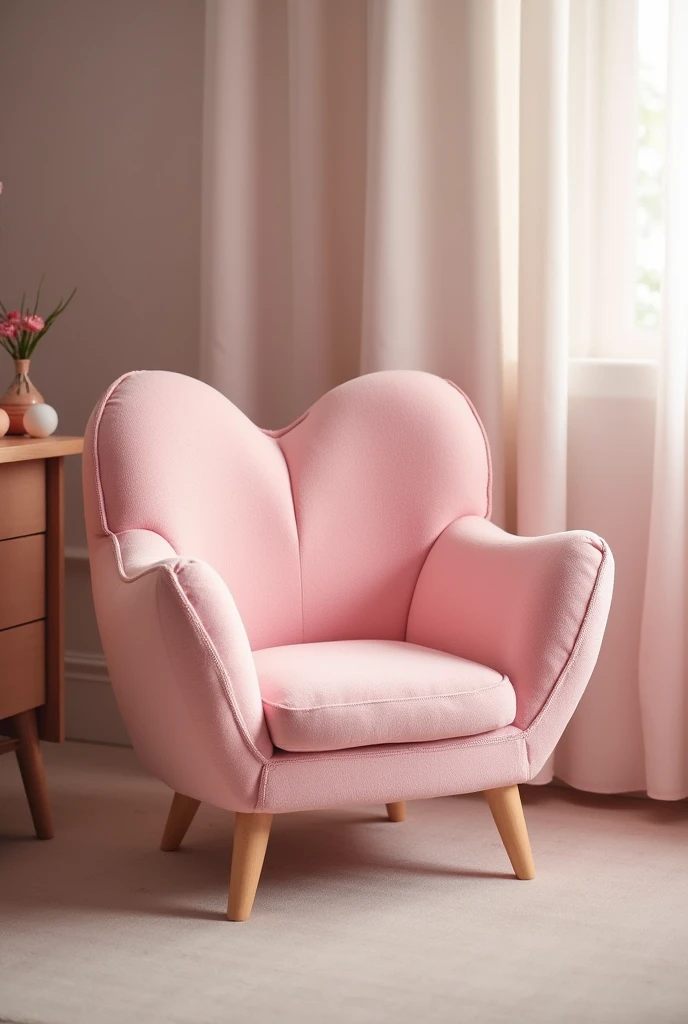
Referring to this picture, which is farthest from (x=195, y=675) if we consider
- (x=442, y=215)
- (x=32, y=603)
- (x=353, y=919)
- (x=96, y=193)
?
(x=96, y=193)

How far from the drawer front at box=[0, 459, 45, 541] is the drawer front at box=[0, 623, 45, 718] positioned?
20 cm

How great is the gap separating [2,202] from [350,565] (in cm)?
152

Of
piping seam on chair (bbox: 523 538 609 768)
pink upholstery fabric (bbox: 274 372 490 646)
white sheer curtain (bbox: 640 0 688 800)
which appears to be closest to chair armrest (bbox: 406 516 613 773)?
piping seam on chair (bbox: 523 538 609 768)

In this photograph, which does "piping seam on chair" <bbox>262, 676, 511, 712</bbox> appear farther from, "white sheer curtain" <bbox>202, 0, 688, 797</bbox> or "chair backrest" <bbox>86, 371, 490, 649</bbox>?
"white sheer curtain" <bbox>202, 0, 688, 797</bbox>

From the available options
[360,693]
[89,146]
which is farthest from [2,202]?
[360,693]

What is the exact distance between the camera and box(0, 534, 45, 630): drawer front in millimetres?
2318

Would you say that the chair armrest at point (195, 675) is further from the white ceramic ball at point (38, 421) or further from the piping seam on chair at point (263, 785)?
the white ceramic ball at point (38, 421)

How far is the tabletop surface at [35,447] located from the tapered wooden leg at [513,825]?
3.43 feet

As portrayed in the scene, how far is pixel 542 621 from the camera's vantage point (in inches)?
82.5

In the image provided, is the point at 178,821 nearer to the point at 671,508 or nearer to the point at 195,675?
the point at 195,675

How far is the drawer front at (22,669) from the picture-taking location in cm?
233

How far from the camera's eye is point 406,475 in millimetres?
2465

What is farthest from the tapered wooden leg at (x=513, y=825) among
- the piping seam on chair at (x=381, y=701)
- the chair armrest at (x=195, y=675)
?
the chair armrest at (x=195, y=675)

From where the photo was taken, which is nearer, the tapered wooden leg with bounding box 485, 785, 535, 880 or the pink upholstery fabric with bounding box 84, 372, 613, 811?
the pink upholstery fabric with bounding box 84, 372, 613, 811
